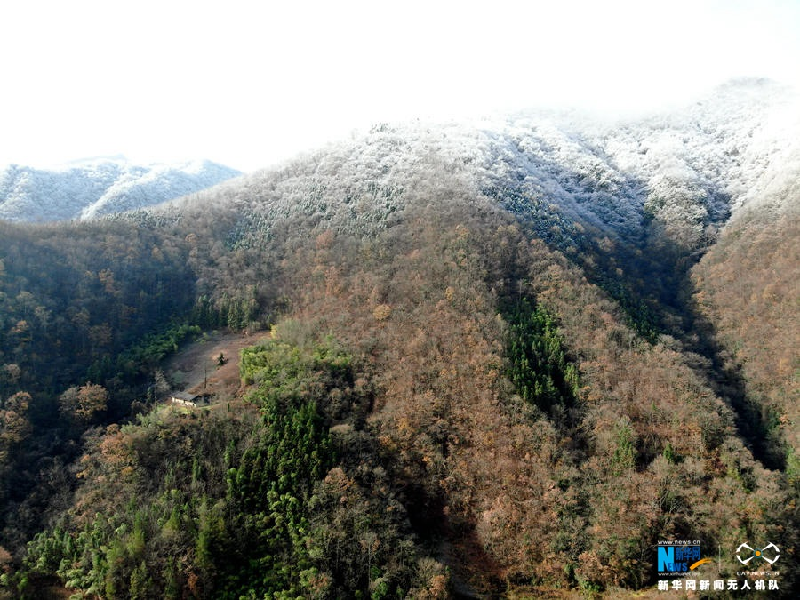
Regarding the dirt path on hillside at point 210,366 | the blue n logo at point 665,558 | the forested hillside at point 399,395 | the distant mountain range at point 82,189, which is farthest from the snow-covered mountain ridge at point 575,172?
the blue n logo at point 665,558

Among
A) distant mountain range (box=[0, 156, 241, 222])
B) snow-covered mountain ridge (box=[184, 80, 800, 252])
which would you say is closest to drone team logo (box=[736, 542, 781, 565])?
snow-covered mountain ridge (box=[184, 80, 800, 252])

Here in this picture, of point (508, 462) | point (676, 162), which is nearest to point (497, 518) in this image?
point (508, 462)

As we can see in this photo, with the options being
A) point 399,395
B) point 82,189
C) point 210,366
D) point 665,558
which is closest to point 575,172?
point 399,395

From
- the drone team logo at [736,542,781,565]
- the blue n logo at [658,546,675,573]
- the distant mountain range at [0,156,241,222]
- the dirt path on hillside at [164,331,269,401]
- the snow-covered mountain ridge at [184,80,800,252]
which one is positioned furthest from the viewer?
the distant mountain range at [0,156,241,222]

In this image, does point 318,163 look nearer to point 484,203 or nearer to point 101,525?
point 484,203

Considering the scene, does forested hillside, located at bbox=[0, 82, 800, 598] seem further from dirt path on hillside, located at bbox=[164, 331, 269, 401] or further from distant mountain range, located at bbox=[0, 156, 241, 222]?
distant mountain range, located at bbox=[0, 156, 241, 222]

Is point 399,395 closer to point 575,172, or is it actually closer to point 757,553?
point 757,553
